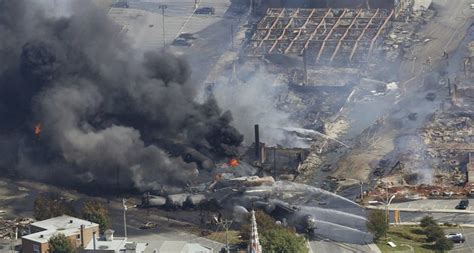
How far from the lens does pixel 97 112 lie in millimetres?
91375

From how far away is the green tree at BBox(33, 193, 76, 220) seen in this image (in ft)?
251

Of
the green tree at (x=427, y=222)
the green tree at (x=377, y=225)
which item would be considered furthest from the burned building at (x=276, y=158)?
the green tree at (x=377, y=225)

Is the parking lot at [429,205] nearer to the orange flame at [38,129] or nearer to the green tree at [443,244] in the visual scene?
the green tree at [443,244]

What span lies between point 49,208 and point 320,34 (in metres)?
45.0

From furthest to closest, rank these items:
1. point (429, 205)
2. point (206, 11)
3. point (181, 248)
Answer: point (206, 11) → point (429, 205) → point (181, 248)

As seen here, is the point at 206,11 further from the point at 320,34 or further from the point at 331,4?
the point at 320,34

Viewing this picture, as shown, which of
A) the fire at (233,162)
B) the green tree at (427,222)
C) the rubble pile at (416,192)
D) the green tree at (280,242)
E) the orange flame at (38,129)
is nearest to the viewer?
the green tree at (280,242)

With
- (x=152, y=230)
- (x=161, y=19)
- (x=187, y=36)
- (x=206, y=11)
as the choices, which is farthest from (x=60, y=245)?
(x=206, y=11)

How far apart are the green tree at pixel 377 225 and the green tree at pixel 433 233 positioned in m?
2.25

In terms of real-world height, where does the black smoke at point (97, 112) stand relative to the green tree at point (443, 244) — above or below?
above

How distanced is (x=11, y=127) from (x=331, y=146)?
71.4 feet

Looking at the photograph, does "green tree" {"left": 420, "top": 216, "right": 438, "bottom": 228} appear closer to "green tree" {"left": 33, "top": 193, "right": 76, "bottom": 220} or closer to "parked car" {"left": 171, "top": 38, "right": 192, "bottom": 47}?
"green tree" {"left": 33, "top": 193, "right": 76, "bottom": 220}

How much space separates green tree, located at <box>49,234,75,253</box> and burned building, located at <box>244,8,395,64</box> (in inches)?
1674

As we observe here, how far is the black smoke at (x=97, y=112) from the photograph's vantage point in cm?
8700
